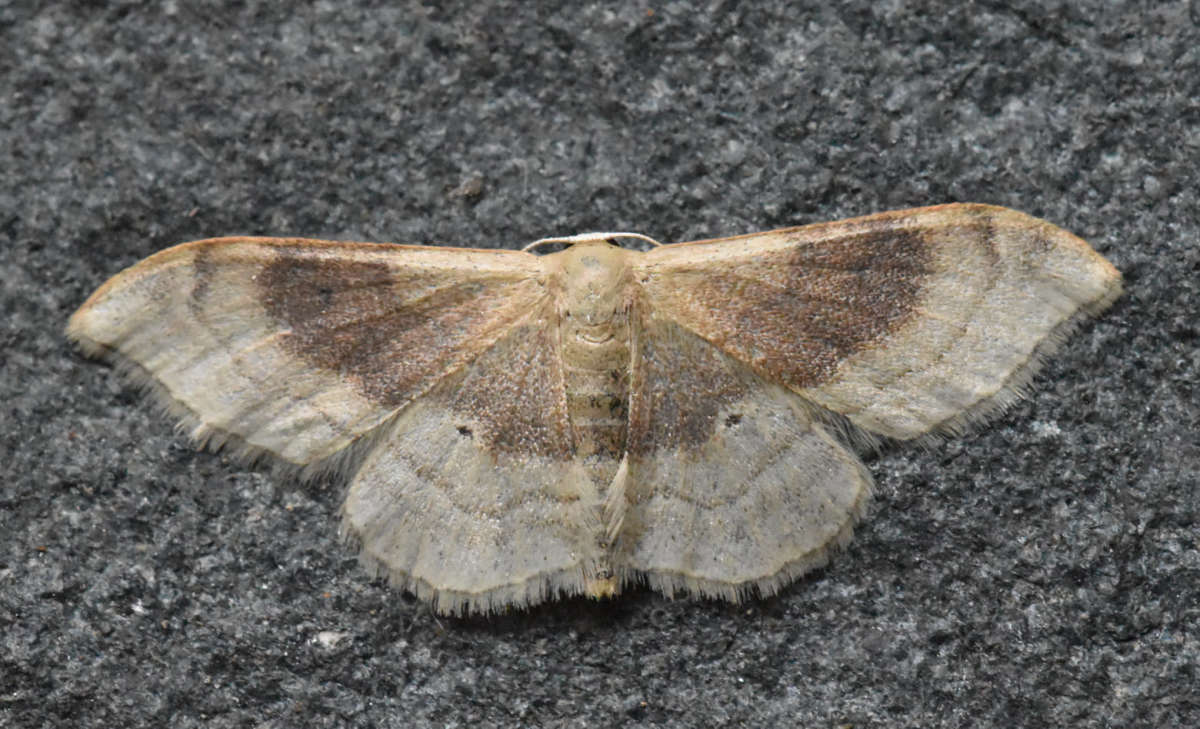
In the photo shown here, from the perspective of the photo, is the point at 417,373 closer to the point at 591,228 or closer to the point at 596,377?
the point at 596,377

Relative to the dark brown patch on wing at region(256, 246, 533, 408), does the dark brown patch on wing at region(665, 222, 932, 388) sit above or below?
above

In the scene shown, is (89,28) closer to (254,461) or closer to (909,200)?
(254,461)

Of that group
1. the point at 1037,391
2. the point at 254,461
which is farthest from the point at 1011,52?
the point at 254,461

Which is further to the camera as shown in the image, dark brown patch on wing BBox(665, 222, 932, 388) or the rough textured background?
the rough textured background

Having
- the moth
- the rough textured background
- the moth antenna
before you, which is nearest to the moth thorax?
the moth

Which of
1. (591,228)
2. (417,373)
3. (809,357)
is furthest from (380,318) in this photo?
(809,357)

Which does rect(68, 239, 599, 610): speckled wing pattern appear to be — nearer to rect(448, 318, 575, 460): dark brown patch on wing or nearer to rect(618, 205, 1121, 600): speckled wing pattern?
rect(448, 318, 575, 460): dark brown patch on wing
